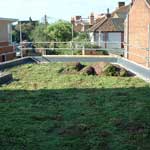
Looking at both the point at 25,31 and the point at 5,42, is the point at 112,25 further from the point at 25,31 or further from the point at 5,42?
the point at 5,42

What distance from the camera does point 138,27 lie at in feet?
97.3

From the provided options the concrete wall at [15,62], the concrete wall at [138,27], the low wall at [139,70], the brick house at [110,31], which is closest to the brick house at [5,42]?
the concrete wall at [15,62]

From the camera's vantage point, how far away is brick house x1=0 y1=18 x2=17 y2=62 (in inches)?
902

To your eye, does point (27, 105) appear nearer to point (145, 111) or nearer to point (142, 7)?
point (145, 111)

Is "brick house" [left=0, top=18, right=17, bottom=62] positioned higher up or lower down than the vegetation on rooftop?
higher up

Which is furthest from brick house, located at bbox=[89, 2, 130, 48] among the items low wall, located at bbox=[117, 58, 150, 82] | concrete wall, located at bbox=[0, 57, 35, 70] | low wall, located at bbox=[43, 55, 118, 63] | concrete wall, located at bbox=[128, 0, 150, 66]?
low wall, located at bbox=[117, 58, 150, 82]

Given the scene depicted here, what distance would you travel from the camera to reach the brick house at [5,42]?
22908mm

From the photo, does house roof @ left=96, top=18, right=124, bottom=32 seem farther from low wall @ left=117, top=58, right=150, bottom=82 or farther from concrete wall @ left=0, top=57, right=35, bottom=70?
low wall @ left=117, top=58, right=150, bottom=82

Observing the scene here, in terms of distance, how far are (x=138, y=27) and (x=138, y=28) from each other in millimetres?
71

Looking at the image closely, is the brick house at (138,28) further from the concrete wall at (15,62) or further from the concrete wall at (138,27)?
the concrete wall at (15,62)

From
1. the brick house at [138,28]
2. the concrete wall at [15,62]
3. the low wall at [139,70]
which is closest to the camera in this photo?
the low wall at [139,70]

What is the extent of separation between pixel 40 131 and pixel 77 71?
32.0ft

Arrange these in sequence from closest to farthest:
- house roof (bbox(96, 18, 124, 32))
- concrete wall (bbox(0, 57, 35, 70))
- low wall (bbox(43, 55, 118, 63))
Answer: concrete wall (bbox(0, 57, 35, 70))
low wall (bbox(43, 55, 118, 63))
house roof (bbox(96, 18, 124, 32))

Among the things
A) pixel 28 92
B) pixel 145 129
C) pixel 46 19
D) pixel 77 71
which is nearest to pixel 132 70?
pixel 77 71
